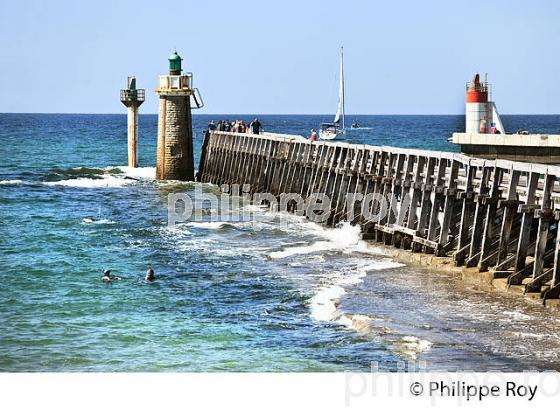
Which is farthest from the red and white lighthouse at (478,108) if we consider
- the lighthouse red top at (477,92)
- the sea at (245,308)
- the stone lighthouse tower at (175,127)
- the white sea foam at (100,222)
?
the white sea foam at (100,222)

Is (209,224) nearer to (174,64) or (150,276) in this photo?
(150,276)

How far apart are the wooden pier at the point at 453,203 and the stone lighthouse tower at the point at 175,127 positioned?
10243mm

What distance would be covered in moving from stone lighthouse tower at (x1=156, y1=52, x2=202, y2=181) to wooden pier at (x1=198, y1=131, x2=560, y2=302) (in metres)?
10.2

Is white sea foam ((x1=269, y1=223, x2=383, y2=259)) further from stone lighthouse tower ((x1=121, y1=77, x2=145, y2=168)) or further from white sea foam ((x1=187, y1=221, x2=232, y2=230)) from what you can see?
stone lighthouse tower ((x1=121, y1=77, x2=145, y2=168))

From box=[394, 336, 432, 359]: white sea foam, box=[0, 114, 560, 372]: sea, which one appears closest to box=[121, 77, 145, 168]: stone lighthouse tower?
box=[0, 114, 560, 372]: sea

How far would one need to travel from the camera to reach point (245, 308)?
17875 millimetres

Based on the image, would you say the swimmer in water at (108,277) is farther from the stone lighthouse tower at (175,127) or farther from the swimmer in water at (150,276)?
the stone lighthouse tower at (175,127)

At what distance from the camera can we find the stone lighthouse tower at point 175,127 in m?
41.8

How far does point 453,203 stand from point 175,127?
74.8ft

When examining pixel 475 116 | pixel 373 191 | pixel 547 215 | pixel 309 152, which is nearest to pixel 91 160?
pixel 475 116

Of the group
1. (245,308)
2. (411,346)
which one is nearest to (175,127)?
(245,308)
